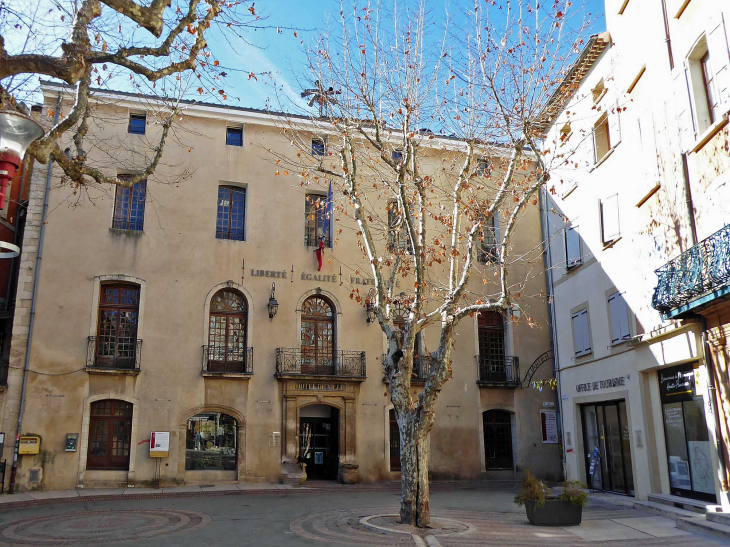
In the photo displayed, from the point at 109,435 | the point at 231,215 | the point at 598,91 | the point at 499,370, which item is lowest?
the point at 109,435

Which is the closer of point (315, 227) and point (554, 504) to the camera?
point (554, 504)

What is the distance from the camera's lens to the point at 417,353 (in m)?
22.2

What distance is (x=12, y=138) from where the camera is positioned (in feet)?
18.8

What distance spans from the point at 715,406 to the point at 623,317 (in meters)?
3.96

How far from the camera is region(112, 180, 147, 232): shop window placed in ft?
68.2

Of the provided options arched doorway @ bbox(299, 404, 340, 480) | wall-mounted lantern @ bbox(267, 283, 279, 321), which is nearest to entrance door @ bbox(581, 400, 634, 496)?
arched doorway @ bbox(299, 404, 340, 480)

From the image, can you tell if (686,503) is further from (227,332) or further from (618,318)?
(227,332)

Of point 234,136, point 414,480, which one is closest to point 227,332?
point 234,136

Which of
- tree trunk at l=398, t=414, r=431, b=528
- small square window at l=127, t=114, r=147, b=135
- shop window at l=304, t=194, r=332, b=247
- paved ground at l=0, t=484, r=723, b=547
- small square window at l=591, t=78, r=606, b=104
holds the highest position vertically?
small square window at l=127, t=114, r=147, b=135

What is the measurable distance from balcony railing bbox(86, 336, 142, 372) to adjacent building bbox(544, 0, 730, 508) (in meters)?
12.7

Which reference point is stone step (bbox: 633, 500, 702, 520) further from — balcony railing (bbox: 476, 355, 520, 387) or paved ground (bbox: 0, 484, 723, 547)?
balcony railing (bbox: 476, 355, 520, 387)

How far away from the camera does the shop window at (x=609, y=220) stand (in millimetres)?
16281

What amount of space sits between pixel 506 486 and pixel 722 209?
39.2 feet

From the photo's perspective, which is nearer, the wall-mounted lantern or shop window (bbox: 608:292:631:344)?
shop window (bbox: 608:292:631:344)
